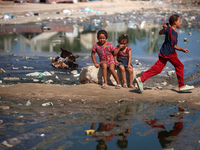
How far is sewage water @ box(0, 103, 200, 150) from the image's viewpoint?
11.3 ft

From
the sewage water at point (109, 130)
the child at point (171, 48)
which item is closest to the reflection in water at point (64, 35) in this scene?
the child at point (171, 48)

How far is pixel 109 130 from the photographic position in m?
3.81

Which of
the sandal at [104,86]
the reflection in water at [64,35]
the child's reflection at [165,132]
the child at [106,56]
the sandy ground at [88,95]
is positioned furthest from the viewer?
the reflection in water at [64,35]

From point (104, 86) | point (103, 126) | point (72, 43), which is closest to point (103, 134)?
point (103, 126)

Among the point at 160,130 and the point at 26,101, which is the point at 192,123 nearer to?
the point at 160,130

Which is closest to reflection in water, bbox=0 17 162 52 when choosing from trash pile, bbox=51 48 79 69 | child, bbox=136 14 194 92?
trash pile, bbox=51 48 79 69

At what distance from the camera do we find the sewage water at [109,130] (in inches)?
136

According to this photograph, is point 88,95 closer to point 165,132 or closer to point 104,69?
point 104,69

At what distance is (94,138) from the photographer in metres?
3.60

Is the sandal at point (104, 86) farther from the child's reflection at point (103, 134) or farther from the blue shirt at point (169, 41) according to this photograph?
the child's reflection at point (103, 134)

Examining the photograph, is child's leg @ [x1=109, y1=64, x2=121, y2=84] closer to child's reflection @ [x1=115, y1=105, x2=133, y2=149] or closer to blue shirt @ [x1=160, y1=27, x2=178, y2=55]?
blue shirt @ [x1=160, y1=27, x2=178, y2=55]

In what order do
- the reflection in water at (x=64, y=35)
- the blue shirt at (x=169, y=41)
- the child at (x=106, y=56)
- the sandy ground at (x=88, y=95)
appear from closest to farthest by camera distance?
the sandy ground at (x=88, y=95)
the blue shirt at (x=169, y=41)
the child at (x=106, y=56)
the reflection in water at (x=64, y=35)

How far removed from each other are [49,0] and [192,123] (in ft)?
62.1

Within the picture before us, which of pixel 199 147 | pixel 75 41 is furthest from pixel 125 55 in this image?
pixel 75 41
